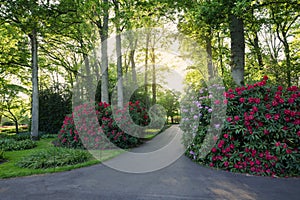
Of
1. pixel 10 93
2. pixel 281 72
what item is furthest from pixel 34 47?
pixel 281 72

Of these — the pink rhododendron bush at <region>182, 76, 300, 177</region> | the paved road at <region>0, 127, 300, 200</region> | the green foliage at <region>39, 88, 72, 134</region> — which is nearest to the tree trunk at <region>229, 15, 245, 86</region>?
the pink rhododendron bush at <region>182, 76, 300, 177</region>

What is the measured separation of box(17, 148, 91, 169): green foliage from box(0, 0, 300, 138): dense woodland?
409 centimetres

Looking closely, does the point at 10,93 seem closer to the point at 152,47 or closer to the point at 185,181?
the point at 152,47

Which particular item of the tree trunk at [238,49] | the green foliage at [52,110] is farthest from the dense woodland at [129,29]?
the green foliage at [52,110]

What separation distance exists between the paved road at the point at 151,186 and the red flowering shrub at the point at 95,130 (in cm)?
260

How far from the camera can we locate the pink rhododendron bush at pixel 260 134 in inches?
157

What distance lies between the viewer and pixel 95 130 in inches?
281

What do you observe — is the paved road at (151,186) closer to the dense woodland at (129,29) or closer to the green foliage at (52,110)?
the dense woodland at (129,29)

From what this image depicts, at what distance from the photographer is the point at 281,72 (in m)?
11.4

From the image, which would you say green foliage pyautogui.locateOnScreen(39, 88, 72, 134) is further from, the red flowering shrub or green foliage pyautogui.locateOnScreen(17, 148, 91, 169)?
green foliage pyautogui.locateOnScreen(17, 148, 91, 169)

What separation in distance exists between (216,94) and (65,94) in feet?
38.5

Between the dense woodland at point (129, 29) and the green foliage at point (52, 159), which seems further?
the dense woodland at point (129, 29)

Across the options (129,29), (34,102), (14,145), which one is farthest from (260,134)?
(34,102)

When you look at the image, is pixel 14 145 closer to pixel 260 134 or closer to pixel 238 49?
pixel 260 134
